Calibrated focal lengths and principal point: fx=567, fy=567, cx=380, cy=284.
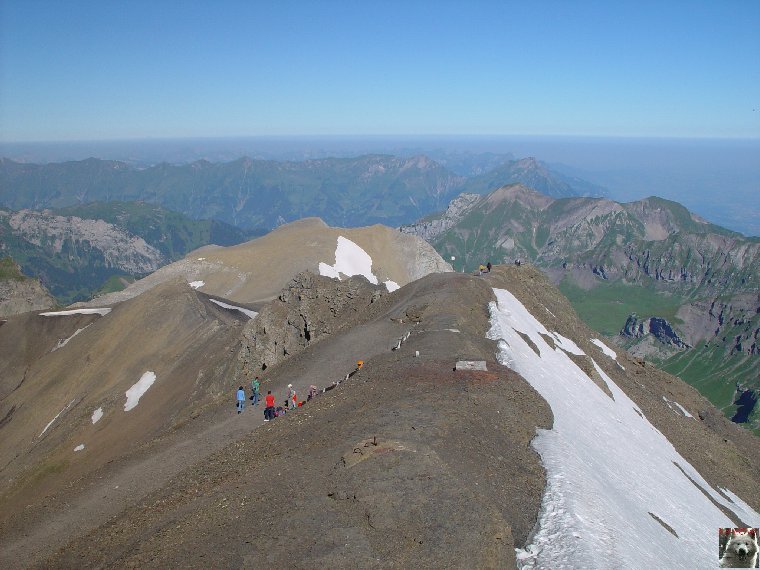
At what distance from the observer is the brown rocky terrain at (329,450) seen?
16516 mm

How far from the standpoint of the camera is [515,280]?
66.3 metres

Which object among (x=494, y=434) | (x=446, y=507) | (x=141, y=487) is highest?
(x=446, y=507)

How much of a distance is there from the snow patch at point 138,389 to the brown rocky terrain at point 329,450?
1.05m

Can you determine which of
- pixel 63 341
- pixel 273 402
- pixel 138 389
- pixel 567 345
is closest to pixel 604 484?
pixel 273 402

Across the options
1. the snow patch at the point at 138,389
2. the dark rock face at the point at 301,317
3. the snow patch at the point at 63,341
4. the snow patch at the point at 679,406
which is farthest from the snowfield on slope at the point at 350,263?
the snow patch at the point at 679,406

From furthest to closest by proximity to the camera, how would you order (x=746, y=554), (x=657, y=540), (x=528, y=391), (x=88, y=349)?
(x=88, y=349) < (x=528, y=391) < (x=746, y=554) < (x=657, y=540)

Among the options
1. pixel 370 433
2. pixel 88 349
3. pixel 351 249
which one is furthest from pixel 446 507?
pixel 351 249

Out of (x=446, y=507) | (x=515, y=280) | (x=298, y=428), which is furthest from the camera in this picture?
(x=515, y=280)

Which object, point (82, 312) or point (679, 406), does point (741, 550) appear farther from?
point (82, 312)

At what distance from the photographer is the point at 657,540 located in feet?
69.2

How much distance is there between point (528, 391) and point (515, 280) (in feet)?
123

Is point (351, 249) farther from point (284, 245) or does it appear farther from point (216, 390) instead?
point (216, 390)

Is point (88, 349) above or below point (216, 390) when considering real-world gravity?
below

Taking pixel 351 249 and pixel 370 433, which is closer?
pixel 370 433
